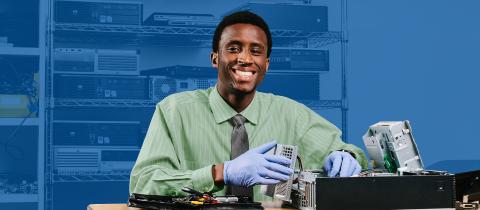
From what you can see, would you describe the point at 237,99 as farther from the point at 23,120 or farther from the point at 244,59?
the point at 23,120

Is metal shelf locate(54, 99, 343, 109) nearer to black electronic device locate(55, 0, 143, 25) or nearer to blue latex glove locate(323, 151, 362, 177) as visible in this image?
black electronic device locate(55, 0, 143, 25)

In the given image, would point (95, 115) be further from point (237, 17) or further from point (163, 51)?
point (237, 17)

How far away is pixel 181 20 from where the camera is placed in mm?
3969

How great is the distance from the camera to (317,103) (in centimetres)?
412

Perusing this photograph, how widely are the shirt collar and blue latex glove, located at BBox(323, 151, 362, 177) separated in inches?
11.7

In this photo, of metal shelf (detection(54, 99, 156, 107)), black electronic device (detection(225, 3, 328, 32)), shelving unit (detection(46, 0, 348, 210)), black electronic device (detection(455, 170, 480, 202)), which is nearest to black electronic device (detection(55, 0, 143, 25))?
shelving unit (detection(46, 0, 348, 210))

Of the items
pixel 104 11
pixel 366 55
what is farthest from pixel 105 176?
pixel 366 55

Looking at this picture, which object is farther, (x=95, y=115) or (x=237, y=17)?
(x=95, y=115)

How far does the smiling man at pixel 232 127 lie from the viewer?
7.56ft

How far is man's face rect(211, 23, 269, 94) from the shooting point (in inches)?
94.0

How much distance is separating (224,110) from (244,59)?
19 centimetres

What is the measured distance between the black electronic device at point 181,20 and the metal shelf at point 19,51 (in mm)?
584

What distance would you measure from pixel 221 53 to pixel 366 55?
186 cm

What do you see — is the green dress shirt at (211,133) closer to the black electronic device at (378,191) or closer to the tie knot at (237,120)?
the tie knot at (237,120)
